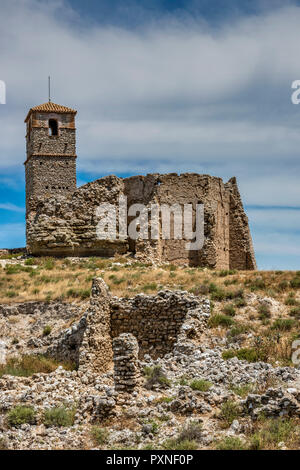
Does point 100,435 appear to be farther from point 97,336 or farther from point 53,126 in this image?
point 53,126

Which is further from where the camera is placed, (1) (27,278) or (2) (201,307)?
(1) (27,278)

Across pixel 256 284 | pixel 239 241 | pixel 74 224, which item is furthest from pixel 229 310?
pixel 239 241

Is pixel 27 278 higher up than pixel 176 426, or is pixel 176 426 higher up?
pixel 27 278

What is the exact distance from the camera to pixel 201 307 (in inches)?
656

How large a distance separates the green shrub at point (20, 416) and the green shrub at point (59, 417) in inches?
10.1

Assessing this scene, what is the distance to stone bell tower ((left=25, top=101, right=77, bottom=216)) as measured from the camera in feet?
143

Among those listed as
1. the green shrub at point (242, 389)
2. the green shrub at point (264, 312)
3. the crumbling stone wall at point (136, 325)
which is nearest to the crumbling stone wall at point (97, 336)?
the crumbling stone wall at point (136, 325)

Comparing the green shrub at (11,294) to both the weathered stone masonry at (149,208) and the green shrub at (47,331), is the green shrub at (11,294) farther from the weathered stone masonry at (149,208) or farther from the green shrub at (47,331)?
the weathered stone masonry at (149,208)

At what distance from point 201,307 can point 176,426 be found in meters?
6.86

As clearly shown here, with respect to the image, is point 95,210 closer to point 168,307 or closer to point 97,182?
point 97,182

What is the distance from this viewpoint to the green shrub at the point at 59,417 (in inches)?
416

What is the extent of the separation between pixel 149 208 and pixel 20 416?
18423 mm
